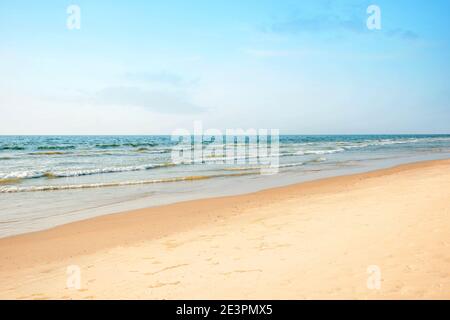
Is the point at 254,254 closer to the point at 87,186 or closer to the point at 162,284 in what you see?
the point at 162,284

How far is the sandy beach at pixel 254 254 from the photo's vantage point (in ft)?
12.9

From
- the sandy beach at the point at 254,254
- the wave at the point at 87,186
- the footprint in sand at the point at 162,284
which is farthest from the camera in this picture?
the wave at the point at 87,186

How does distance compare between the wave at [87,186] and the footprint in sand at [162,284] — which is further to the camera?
the wave at [87,186]

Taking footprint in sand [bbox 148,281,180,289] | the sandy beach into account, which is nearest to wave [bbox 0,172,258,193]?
the sandy beach

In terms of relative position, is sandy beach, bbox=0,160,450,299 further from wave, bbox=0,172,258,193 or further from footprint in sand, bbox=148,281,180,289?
wave, bbox=0,172,258,193

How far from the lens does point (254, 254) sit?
508 cm

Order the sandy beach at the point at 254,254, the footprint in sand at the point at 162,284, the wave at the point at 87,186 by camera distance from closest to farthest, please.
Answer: the sandy beach at the point at 254,254 → the footprint in sand at the point at 162,284 → the wave at the point at 87,186

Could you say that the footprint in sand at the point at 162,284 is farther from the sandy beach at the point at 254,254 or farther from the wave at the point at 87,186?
the wave at the point at 87,186

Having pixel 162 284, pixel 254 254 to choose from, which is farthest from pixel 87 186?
pixel 162 284

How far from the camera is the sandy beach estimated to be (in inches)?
155

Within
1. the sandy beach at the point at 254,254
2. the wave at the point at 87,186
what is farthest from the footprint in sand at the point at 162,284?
the wave at the point at 87,186

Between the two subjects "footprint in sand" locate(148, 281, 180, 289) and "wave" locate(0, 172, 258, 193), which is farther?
"wave" locate(0, 172, 258, 193)
